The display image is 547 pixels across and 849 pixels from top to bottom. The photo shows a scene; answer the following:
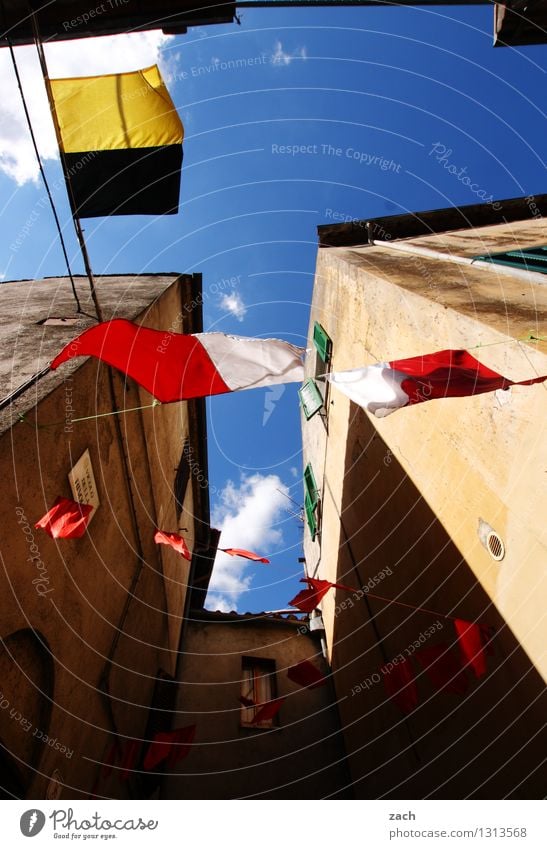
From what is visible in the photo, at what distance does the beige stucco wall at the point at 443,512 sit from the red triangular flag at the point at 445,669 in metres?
0.17

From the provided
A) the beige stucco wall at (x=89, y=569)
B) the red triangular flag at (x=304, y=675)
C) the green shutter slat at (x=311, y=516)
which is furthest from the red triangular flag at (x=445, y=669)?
the green shutter slat at (x=311, y=516)

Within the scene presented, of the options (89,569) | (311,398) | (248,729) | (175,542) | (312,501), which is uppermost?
(311,398)

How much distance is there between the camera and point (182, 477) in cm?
1191

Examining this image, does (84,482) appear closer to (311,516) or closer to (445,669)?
(445,669)

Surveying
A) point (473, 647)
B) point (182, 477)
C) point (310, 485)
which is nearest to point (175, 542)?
point (182, 477)

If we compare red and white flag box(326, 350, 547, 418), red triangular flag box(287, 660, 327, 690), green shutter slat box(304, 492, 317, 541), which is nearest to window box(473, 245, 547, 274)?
red and white flag box(326, 350, 547, 418)

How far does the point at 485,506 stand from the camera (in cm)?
399

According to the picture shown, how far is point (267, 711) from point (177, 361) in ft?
30.1

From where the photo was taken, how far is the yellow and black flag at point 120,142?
5.21 metres

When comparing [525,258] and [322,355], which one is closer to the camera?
[525,258]

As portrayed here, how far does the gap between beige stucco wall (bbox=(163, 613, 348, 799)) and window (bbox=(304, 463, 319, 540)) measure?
3.40 meters

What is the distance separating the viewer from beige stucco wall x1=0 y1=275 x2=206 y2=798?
389 cm

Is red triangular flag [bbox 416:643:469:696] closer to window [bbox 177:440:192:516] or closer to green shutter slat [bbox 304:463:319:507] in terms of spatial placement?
window [bbox 177:440:192:516]

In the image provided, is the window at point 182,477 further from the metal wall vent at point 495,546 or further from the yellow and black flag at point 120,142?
the metal wall vent at point 495,546
